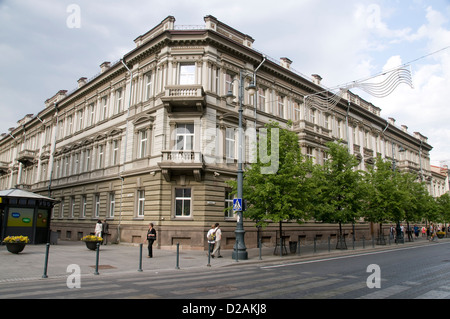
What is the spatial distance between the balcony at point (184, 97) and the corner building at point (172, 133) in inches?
2.6

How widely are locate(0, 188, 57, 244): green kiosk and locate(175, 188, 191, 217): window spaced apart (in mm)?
8849

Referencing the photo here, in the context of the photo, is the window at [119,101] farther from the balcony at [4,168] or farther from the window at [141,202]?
the balcony at [4,168]

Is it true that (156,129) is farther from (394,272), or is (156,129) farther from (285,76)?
(394,272)

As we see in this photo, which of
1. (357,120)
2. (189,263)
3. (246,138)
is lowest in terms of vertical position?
(189,263)

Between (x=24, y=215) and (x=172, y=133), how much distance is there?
1091 centimetres

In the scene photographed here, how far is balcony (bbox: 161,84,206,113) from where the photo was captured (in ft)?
70.5

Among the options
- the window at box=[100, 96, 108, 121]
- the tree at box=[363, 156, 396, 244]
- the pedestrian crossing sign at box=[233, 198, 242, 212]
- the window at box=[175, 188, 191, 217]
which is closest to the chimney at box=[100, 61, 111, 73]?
the window at box=[100, 96, 108, 121]

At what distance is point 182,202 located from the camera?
861 inches

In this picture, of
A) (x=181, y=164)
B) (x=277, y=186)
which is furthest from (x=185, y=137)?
(x=277, y=186)

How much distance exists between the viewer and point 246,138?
25000 mm

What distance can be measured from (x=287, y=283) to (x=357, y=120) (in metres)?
33.9
